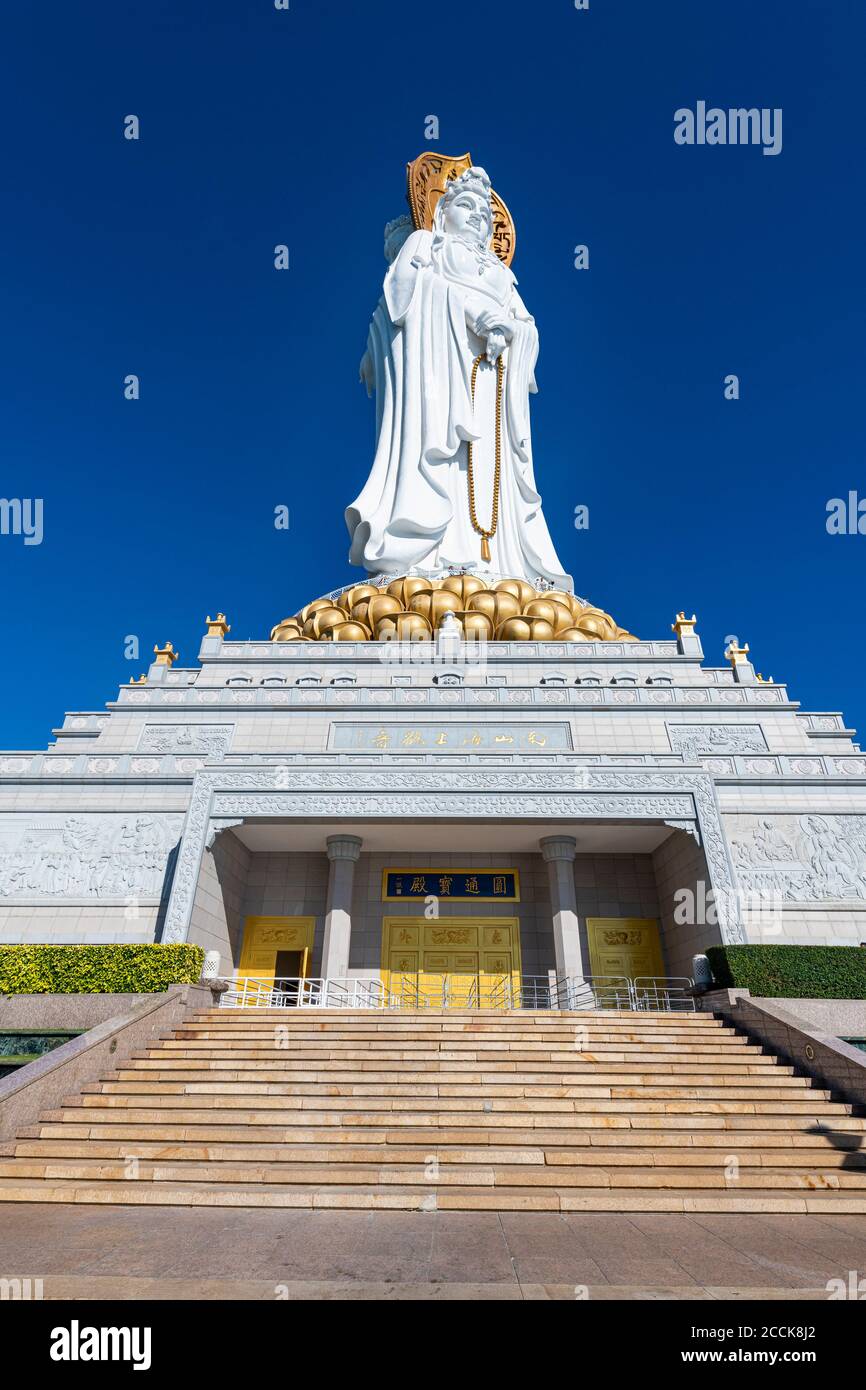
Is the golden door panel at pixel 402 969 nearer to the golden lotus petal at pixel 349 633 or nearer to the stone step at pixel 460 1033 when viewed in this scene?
the stone step at pixel 460 1033

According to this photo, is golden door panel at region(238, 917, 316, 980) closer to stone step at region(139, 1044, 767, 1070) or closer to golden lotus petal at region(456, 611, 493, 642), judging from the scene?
stone step at region(139, 1044, 767, 1070)

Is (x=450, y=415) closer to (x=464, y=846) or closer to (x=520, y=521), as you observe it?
(x=520, y=521)

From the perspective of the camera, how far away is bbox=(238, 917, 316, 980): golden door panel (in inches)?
506

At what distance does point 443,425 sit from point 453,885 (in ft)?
50.6

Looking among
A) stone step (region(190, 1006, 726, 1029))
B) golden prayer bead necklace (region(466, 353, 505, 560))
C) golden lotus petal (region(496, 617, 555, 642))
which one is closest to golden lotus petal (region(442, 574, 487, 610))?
golden lotus petal (region(496, 617, 555, 642))

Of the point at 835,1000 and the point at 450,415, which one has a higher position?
the point at 450,415

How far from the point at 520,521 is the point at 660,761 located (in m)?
12.6

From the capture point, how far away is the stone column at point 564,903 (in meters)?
11.6

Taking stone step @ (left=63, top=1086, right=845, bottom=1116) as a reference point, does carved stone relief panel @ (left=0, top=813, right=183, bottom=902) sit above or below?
above

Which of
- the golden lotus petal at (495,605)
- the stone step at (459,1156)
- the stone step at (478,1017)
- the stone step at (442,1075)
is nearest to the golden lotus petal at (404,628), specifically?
the golden lotus petal at (495,605)

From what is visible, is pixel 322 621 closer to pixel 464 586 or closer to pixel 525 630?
pixel 464 586

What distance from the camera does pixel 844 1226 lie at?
4.32 m

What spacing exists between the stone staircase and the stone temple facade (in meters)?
3.44
